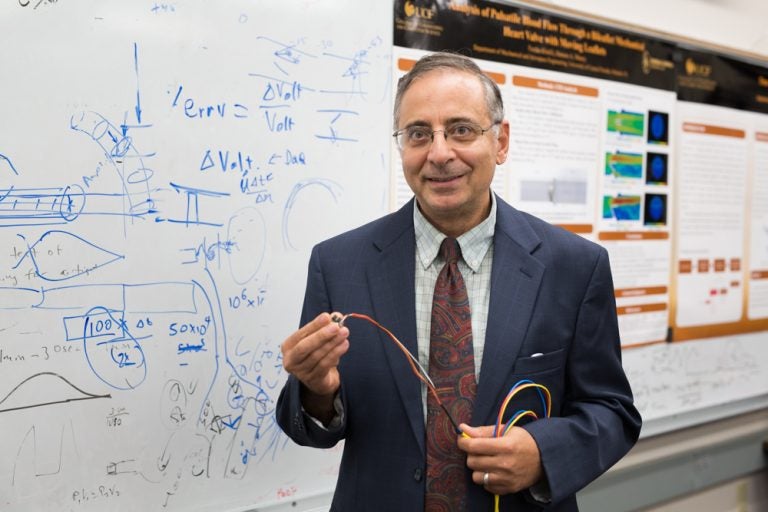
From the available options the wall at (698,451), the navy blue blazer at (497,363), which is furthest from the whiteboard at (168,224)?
the wall at (698,451)

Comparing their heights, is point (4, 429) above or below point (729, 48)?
below

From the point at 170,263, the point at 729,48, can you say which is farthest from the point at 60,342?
the point at 729,48

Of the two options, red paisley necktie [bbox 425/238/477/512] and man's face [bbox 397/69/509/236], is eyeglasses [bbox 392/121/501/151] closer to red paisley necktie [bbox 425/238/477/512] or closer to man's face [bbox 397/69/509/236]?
man's face [bbox 397/69/509/236]

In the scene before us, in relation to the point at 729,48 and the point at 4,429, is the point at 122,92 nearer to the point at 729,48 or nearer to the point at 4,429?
the point at 4,429

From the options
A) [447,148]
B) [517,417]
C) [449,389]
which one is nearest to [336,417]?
[449,389]

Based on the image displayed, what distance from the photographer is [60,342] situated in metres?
1.34

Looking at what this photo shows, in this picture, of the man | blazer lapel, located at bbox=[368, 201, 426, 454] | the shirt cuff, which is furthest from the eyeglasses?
the shirt cuff

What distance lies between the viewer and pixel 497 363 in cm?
115

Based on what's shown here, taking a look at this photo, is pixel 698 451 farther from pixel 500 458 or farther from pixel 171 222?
pixel 171 222

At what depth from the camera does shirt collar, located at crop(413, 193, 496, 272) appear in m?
1.24

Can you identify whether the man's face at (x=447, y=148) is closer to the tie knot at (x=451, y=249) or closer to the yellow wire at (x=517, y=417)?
the tie knot at (x=451, y=249)

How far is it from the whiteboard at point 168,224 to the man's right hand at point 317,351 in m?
0.53

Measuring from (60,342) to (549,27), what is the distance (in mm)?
1768

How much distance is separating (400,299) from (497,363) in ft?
0.70
